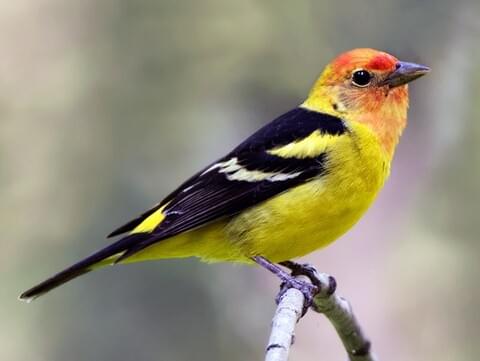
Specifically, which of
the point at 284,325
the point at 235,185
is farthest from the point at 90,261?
the point at 284,325

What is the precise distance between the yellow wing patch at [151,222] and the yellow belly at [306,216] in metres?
0.08

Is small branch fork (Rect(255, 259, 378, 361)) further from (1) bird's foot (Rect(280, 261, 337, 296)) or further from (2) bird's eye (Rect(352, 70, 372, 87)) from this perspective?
(2) bird's eye (Rect(352, 70, 372, 87))

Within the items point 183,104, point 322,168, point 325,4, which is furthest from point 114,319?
point 325,4

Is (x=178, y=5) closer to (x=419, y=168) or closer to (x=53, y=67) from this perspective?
(x=53, y=67)

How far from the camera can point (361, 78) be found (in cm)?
422

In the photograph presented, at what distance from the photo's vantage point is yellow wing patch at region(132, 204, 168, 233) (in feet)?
13.1

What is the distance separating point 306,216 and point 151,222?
72 centimetres

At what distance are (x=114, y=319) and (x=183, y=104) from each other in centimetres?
154

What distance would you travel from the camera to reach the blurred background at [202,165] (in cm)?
533

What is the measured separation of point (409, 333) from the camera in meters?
5.46

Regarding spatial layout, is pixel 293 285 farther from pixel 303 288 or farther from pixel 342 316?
pixel 342 316

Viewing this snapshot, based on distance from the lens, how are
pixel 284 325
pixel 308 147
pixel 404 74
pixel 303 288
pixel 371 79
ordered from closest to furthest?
1. pixel 284 325
2. pixel 303 288
3. pixel 308 147
4. pixel 404 74
5. pixel 371 79

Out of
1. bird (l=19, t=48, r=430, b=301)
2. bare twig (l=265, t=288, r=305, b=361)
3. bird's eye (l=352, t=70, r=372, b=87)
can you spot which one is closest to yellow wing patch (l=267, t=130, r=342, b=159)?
bird (l=19, t=48, r=430, b=301)

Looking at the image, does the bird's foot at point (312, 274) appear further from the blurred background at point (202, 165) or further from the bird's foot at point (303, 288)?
the blurred background at point (202, 165)
